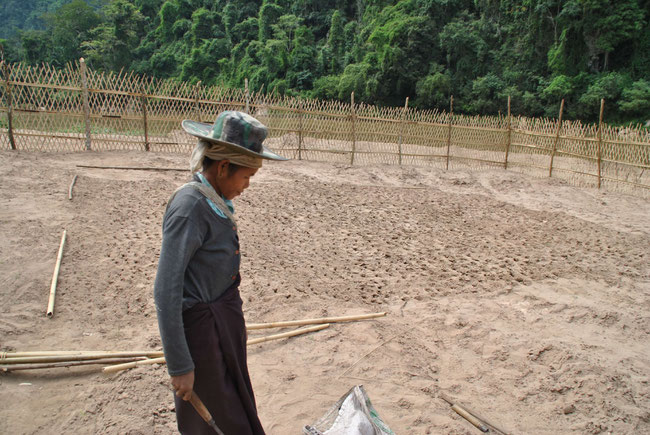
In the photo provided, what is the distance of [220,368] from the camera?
1427 millimetres

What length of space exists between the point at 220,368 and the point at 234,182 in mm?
627

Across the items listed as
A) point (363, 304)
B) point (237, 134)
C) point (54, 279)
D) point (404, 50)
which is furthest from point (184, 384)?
point (404, 50)

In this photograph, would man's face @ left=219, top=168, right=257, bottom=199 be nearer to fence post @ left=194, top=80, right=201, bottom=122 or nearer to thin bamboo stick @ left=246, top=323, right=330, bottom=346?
thin bamboo stick @ left=246, top=323, right=330, bottom=346

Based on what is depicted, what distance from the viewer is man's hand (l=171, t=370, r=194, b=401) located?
51.3 inches

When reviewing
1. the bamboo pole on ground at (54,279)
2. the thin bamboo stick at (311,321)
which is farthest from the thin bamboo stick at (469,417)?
the bamboo pole on ground at (54,279)

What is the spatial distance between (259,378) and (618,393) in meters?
2.27

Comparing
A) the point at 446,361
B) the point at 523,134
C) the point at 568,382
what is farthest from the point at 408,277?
the point at 523,134

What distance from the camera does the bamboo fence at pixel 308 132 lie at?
325 inches

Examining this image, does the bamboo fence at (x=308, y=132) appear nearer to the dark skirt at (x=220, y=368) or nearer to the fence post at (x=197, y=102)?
the fence post at (x=197, y=102)

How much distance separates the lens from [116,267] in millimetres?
4062

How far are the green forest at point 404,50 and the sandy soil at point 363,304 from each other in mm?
10123

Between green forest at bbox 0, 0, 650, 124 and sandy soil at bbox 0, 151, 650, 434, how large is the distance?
10.1 meters

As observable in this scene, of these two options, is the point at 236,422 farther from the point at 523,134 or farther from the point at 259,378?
the point at 523,134

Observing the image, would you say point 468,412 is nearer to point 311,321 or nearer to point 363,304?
point 311,321
